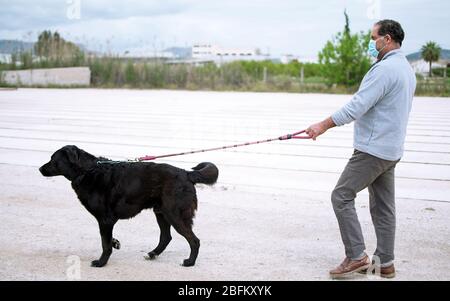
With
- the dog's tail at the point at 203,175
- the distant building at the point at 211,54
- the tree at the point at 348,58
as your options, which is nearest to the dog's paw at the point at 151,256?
the dog's tail at the point at 203,175

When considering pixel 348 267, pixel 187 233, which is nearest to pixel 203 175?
pixel 187 233

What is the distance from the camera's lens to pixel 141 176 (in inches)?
201

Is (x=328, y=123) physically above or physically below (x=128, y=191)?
above

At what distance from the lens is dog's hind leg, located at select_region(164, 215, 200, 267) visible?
16.6 feet

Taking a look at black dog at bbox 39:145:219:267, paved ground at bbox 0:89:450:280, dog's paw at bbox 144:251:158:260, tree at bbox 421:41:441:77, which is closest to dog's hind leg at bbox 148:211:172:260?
dog's paw at bbox 144:251:158:260

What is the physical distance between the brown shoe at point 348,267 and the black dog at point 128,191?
3.91 feet

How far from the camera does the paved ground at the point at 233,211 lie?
5.05 m

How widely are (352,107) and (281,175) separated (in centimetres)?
453

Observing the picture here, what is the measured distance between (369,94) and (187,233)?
192 cm

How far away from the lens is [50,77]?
33.8 meters

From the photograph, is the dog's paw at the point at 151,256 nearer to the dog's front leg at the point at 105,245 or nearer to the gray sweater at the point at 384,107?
the dog's front leg at the point at 105,245

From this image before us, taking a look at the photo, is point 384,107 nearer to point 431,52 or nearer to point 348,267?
point 348,267

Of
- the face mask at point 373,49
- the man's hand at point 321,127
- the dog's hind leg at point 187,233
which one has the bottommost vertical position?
the dog's hind leg at point 187,233
